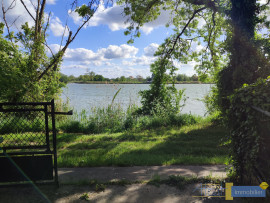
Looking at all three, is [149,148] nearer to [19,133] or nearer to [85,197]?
[85,197]

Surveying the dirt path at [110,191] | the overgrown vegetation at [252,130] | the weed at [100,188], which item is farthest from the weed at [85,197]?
the overgrown vegetation at [252,130]

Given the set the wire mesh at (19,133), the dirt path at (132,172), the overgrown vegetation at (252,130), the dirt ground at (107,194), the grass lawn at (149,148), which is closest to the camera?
the overgrown vegetation at (252,130)

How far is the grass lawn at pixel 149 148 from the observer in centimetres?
463

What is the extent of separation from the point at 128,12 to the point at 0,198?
7959mm

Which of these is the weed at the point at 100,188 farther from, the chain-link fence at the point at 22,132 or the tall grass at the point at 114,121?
the tall grass at the point at 114,121

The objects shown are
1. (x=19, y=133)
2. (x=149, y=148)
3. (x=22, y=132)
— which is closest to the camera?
(x=149, y=148)

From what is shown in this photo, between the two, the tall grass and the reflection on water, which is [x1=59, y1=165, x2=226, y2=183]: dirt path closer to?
the tall grass

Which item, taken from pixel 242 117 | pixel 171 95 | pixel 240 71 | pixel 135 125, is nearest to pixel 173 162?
pixel 242 117

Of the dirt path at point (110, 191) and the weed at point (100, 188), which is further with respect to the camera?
the weed at point (100, 188)

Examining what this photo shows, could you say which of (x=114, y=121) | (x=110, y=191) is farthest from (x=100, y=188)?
(x=114, y=121)

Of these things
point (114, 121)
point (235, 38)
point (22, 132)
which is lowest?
point (114, 121)

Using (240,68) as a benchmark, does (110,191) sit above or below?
below

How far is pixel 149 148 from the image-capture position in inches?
227

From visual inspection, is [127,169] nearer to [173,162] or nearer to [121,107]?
[173,162]
